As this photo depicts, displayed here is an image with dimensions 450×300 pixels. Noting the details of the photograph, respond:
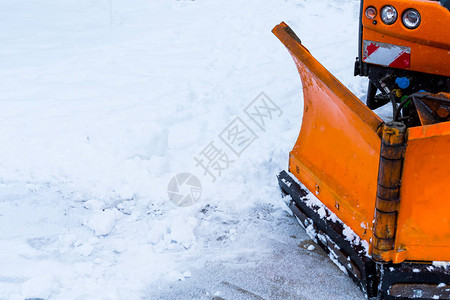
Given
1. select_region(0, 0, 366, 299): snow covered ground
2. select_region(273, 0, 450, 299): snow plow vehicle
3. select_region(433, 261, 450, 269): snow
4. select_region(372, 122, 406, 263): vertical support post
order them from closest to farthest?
select_region(372, 122, 406, 263): vertical support post, select_region(273, 0, 450, 299): snow plow vehicle, select_region(433, 261, 450, 269): snow, select_region(0, 0, 366, 299): snow covered ground

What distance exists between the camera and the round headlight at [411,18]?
3.26 metres

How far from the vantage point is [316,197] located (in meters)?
2.98

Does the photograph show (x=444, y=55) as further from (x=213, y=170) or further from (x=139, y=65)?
(x=139, y=65)

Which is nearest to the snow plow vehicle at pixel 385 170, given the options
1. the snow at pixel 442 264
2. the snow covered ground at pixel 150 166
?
the snow at pixel 442 264

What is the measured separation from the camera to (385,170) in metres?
2.19

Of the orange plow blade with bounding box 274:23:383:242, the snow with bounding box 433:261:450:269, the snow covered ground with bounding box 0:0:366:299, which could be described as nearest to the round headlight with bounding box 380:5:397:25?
the orange plow blade with bounding box 274:23:383:242
